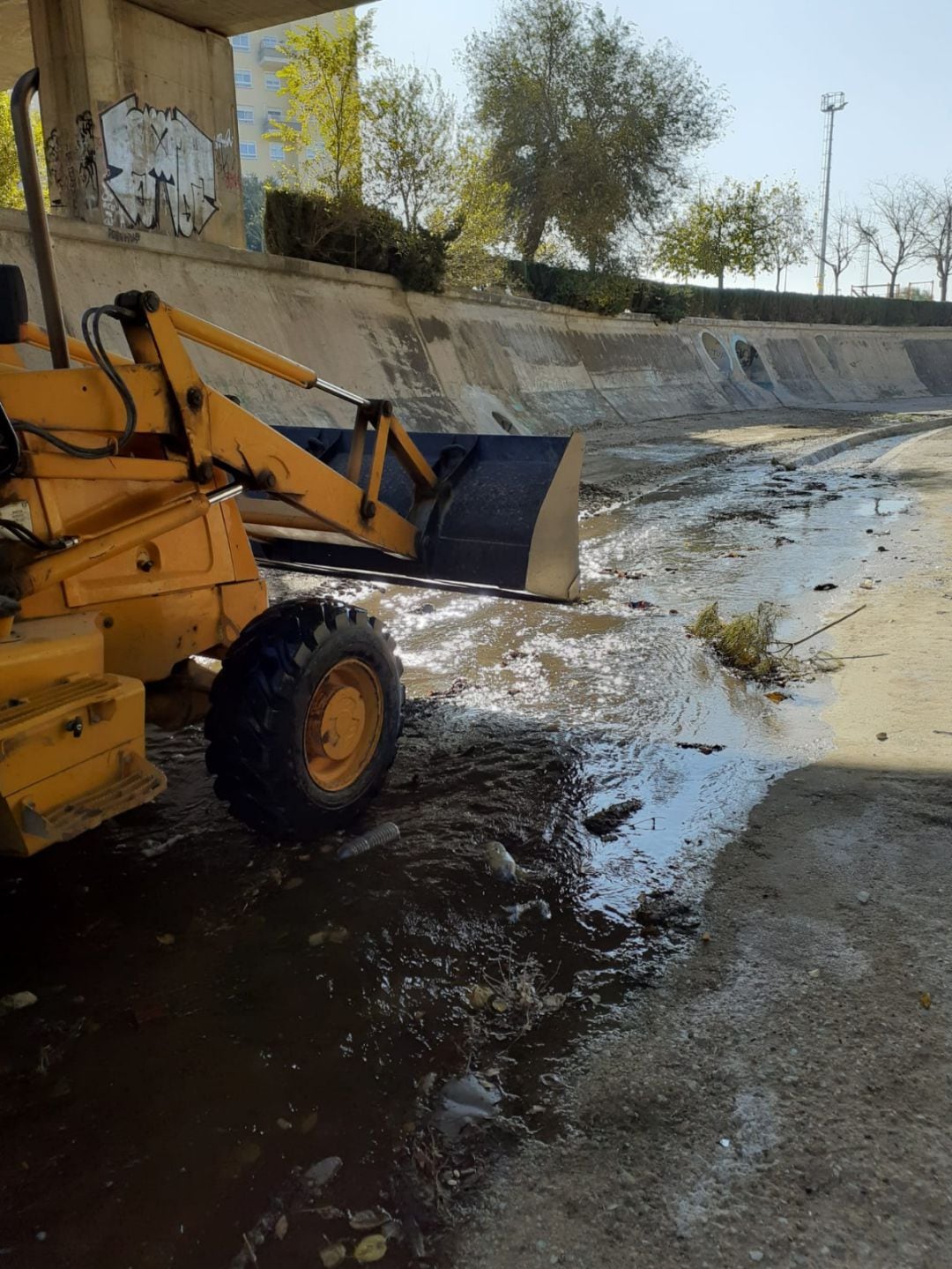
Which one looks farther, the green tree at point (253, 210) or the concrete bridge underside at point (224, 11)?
the green tree at point (253, 210)

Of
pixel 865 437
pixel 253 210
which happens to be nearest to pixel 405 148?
pixel 865 437

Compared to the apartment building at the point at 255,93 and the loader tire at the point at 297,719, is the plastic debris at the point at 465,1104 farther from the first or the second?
the apartment building at the point at 255,93

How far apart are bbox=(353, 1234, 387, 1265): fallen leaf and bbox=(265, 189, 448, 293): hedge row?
16.4 m

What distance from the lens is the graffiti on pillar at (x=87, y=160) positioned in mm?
13008

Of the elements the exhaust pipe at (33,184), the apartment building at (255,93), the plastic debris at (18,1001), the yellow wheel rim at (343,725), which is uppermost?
the apartment building at (255,93)

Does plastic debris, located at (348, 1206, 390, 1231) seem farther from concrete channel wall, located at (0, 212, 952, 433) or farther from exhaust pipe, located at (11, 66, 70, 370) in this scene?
concrete channel wall, located at (0, 212, 952, 433)

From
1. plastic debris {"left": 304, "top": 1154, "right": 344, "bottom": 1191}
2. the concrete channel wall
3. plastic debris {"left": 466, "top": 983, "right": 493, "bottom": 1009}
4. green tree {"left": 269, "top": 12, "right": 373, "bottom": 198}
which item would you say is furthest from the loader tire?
green tree {"left": 269, "top": 12, "right": 373, "bottom": 198}

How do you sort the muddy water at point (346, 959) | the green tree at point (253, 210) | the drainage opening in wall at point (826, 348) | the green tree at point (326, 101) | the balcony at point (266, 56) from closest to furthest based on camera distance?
the muddy water at point (346, 959) < the green tree at point (326, 101) < the drainage opening in wall at point (826, 348) < the green tree at point (253, 210) < the balcony at point (266, 56)

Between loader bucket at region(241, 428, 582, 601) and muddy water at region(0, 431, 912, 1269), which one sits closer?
muddy water at region(0, 431, 912, 1269)

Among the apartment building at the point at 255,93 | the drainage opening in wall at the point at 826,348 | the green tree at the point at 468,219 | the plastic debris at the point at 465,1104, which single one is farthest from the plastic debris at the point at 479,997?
the apartment building at the point at 255,93

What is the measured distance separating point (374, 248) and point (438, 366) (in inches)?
95.8

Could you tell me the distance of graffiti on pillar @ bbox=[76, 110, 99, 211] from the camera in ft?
42.7

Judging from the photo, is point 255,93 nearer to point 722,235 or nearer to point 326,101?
point 722,235

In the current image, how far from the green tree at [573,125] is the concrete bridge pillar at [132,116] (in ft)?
51.5
